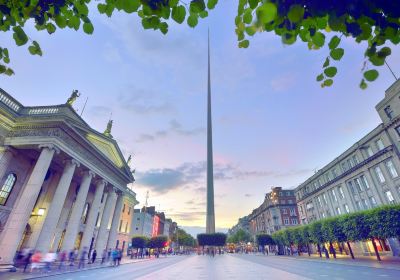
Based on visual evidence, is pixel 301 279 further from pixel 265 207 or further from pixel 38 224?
pixel 265 207

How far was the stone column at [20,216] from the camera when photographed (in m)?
17.5

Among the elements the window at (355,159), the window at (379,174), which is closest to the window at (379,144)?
the window at (379,174)

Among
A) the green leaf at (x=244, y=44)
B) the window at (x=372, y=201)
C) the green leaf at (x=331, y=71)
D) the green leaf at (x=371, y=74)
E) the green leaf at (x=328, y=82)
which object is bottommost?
the green leaf at (x=371, y=74)

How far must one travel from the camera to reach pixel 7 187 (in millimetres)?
22719

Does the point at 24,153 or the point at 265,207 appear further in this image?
the point at 265,207

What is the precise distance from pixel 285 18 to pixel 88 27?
3026 mm

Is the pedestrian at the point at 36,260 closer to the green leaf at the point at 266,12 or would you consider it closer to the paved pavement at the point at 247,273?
the paved pavement at the point at 247,273

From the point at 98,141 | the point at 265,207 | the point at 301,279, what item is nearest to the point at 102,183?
the point at 98,141

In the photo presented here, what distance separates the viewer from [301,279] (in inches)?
587

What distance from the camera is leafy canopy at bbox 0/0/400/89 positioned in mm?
2398

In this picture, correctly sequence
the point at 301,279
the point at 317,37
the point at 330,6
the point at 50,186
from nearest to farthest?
the point at 330,6 → the point at 317,37 → the point at 301,279 → the point at 50,186

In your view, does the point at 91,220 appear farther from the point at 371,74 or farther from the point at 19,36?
the point at 371,74

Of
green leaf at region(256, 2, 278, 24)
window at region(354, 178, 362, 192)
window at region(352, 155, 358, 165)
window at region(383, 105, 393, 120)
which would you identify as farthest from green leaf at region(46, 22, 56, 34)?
window at region(352, 155, 358, 165)

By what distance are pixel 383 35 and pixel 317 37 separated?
0.74 meters
